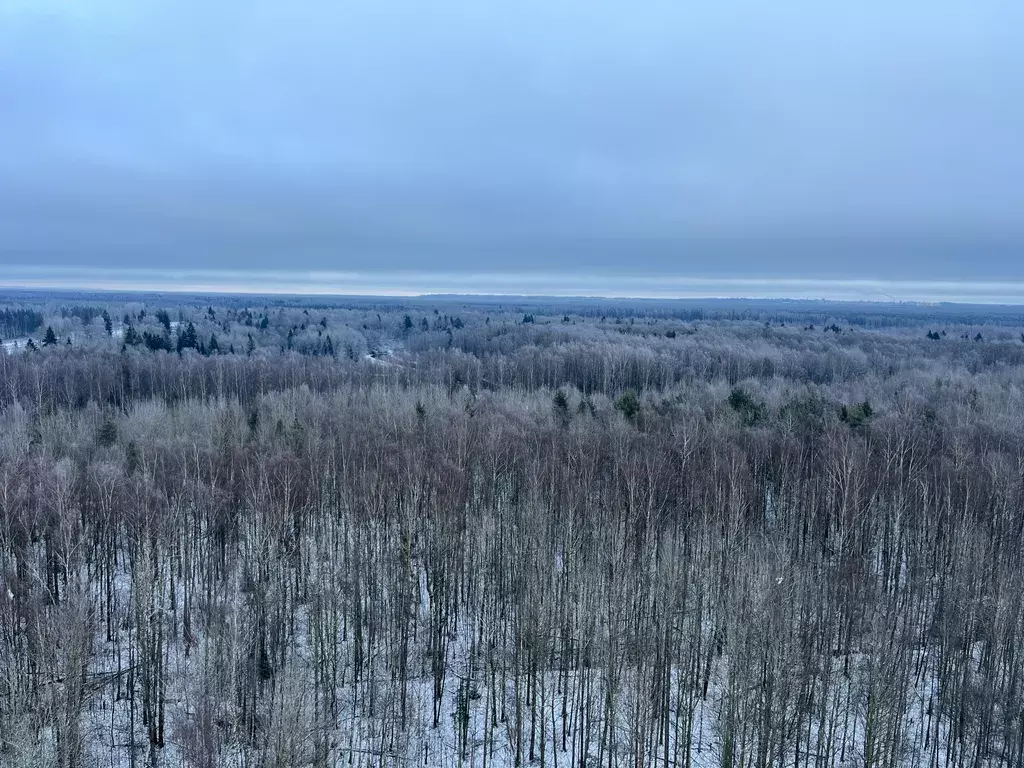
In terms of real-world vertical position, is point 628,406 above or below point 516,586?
above

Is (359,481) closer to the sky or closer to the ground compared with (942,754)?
closer to the sky

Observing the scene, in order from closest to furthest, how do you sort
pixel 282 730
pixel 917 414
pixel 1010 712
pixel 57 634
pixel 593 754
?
pixel 282 730 < pixel 57 634 < pixel 1010 712 < pixel 593 754 < pixel 917 414

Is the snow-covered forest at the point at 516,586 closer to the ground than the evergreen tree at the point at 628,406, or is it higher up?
closer to the ground

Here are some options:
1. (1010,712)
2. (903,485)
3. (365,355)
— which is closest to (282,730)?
(1010,712)

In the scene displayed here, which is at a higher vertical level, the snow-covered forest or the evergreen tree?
the evergreen tree

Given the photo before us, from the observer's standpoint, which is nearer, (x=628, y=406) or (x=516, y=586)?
(x=516, y=586)

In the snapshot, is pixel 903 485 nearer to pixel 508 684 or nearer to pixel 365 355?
pixel 508 684

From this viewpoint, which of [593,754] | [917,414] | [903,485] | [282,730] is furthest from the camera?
[917,414]

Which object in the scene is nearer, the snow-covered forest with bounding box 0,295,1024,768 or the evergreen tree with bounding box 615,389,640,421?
the snow-covered forest with bounding box 0,295,1024,768
